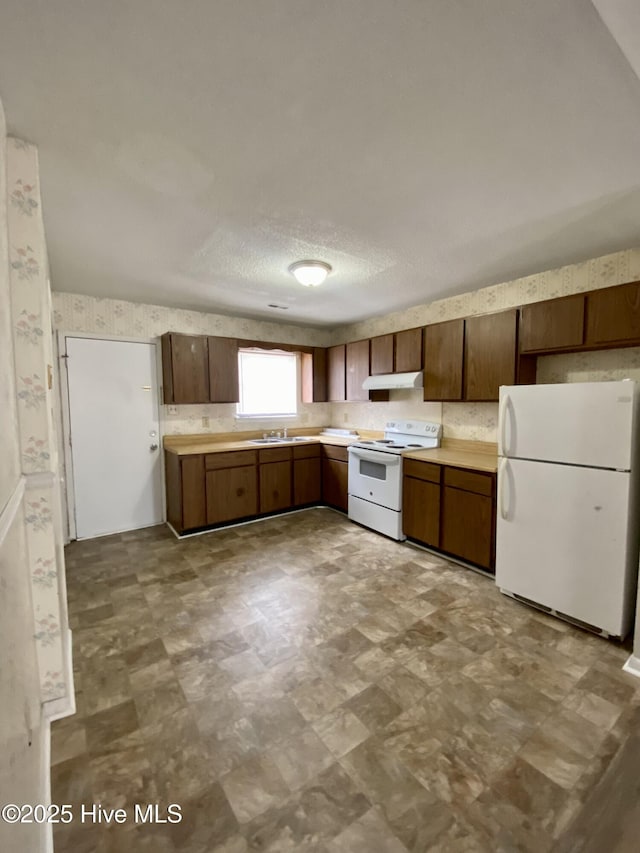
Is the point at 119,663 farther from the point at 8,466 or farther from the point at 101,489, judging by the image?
the point at 101,489

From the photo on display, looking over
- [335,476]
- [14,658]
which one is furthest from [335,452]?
[14,658]

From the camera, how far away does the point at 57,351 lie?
338 centimetres

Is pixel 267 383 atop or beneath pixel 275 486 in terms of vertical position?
atop

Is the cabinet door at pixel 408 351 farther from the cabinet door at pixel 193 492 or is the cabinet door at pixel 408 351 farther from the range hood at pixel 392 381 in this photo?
the cabinet door at pixel 193 492

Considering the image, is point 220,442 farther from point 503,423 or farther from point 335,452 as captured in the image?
point 503,423

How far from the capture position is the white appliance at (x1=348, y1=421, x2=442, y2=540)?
11.4 ft

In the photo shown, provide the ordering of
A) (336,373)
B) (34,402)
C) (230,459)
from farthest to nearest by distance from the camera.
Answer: (336,373), (230,459), (34,402)

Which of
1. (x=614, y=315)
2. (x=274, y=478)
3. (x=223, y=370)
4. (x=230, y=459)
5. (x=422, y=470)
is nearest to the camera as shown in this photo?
(x=614, y=315)

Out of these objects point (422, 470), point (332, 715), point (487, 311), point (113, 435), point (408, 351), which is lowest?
point (332, 715)

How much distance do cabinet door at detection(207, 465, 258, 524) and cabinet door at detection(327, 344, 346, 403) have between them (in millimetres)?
1508

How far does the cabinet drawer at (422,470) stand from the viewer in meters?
3.13

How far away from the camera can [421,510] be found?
3281 mm

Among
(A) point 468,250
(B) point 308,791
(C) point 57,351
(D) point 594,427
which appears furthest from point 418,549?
(C) point 57,351

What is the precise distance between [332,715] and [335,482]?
2809mm
